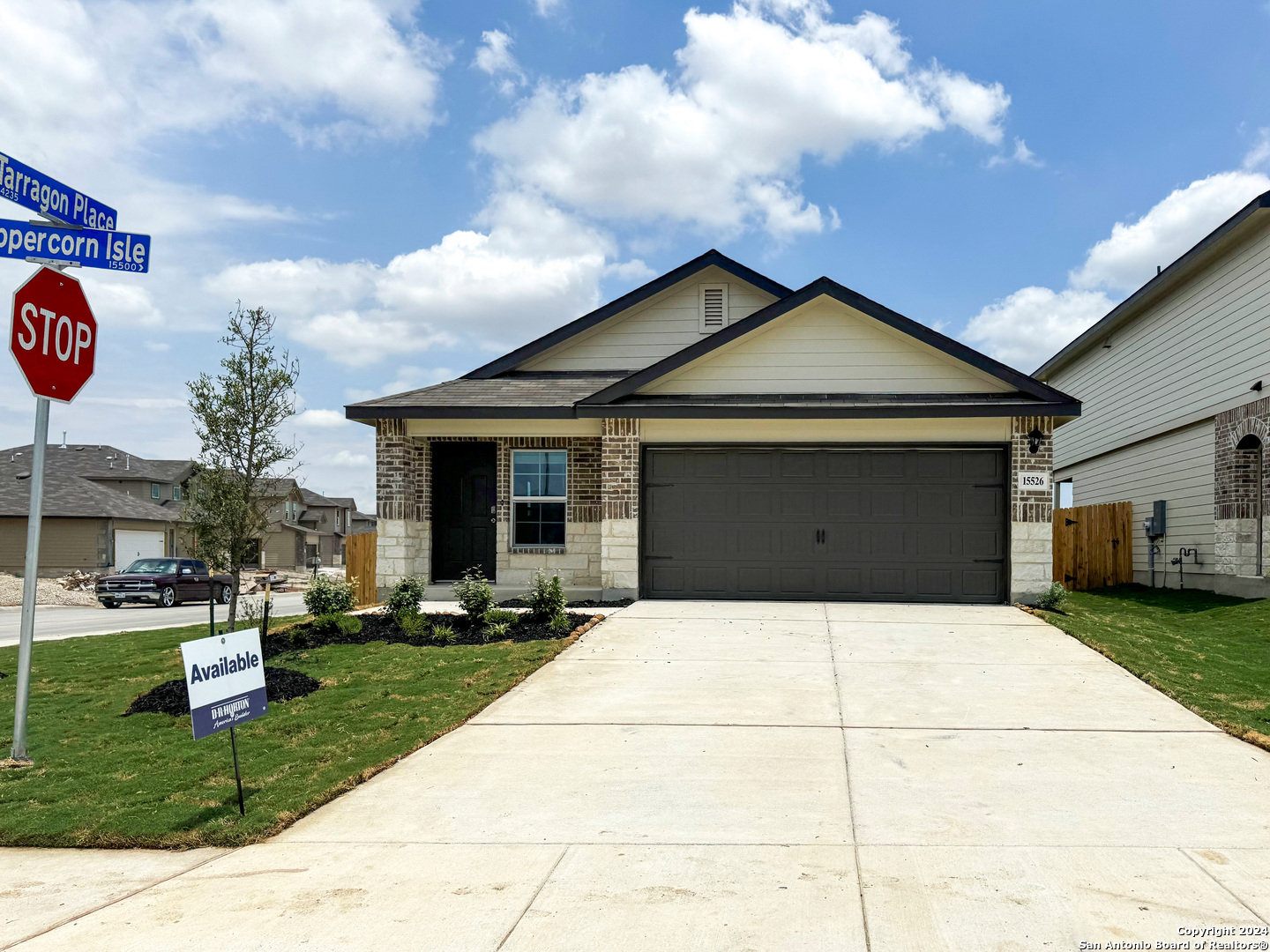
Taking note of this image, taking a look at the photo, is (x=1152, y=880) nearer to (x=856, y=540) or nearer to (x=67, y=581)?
(x=856, y=540)

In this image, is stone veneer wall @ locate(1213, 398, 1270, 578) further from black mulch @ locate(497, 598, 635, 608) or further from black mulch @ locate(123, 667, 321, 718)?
black mulch @ locate(123, 667, 321, 718)

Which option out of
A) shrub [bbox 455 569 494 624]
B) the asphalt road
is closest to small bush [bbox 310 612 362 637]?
shrub [bbox 455 569 494 624]

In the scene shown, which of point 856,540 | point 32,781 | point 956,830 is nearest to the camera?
point 956,830

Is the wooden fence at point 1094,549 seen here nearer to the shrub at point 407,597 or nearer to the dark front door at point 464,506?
the dark front door at point 464,506

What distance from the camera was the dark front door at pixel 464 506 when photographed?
55.5 feet

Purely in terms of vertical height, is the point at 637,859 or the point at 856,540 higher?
the point at 856,540

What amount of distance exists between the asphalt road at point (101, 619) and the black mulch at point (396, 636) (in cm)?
563

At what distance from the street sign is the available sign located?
357 cm

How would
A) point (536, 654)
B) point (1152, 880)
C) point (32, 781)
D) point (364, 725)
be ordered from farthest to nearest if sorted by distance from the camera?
1. point (536, 654)
2. point (364, 725)
3. point (32, 781)
4. point (1152, 880)

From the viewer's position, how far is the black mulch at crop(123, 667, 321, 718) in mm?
8883

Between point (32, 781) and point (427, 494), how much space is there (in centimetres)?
1020

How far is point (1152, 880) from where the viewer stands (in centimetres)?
469

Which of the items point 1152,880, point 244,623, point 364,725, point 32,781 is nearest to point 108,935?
point 32,781

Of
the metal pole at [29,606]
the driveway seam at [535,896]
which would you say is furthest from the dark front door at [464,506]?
the driveway seam at [535,896]
